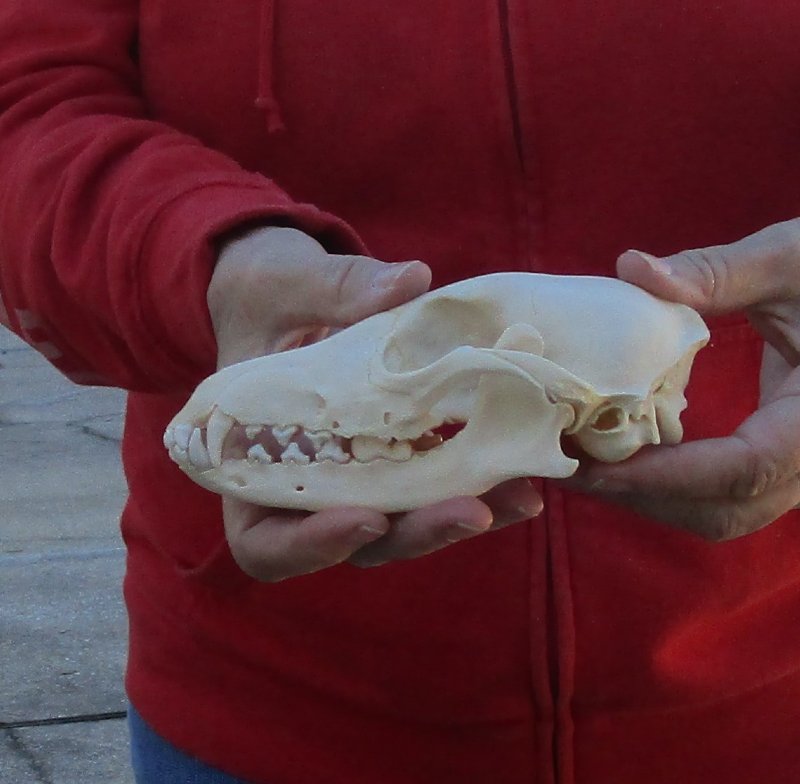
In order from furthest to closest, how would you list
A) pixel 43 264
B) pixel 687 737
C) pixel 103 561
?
pixel 103 561
pixel 687 737
pixel 43 264

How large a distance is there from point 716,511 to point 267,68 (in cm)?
48

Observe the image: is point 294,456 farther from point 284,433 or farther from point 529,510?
point 529,510

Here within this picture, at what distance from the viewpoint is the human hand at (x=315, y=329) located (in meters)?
0.80

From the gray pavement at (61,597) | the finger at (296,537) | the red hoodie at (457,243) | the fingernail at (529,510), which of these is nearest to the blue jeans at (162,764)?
the red hoodie at (457,243)

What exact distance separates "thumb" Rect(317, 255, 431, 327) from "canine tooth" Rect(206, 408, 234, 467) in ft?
0.39

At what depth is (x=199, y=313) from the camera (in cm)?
86

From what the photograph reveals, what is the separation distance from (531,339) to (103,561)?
249 centimetres

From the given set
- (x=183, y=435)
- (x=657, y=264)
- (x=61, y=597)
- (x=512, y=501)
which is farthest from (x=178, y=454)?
(x=61, y=597)

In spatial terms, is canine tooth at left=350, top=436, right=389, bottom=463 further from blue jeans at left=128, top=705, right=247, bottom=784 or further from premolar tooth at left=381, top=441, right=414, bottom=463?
blue jeans at left=128, top=705, right=247, bottom=784

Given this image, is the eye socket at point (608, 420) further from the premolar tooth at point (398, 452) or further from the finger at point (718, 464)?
the premolar tooth at point (398, 452)

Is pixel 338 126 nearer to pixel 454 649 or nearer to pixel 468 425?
pixel 468 425

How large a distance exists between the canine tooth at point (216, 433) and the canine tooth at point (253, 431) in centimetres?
1

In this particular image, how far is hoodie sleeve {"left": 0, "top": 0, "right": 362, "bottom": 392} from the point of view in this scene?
87 cm

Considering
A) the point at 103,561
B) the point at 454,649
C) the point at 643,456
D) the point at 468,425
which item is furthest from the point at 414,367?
the point at 103,561
